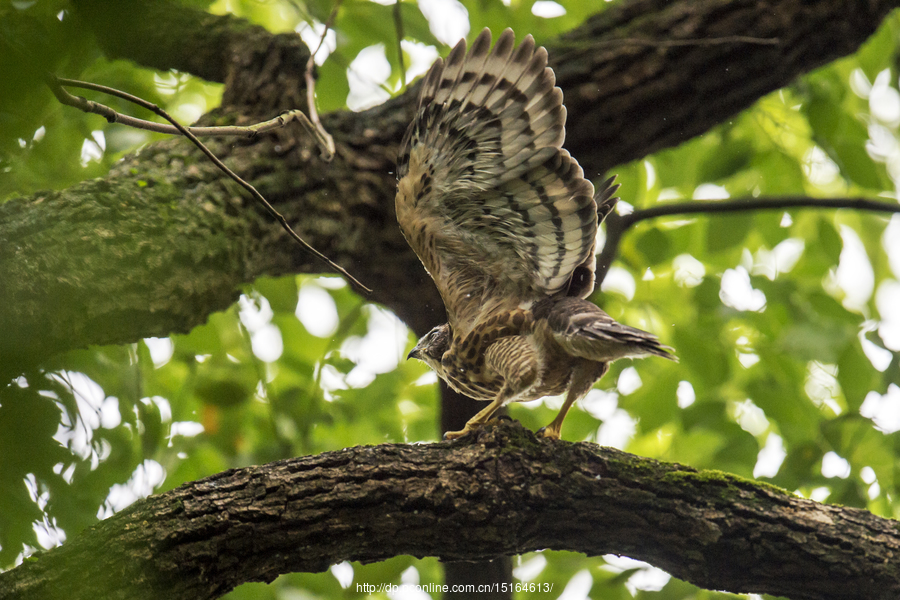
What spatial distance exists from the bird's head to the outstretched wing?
15 centimetres

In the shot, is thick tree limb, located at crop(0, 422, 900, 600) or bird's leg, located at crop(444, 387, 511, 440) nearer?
thick tree limb, located at crop(0, 422, 900, 600)

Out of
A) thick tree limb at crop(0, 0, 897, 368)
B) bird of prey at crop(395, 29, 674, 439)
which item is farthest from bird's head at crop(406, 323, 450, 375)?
thick tree limb at crop(0, 0, 897, 368)

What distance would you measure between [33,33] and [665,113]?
3119mm

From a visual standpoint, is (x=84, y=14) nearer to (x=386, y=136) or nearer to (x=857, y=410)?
(x=386, y=136)

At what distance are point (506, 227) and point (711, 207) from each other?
5.59ft

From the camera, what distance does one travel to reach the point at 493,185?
228 cm

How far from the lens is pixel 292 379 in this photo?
423 centimetres

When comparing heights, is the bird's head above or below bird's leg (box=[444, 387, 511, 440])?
above

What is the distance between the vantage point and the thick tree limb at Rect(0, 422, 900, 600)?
1783 millimetres

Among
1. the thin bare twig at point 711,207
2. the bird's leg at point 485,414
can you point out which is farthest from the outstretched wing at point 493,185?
the thin bare twig at point 711,207

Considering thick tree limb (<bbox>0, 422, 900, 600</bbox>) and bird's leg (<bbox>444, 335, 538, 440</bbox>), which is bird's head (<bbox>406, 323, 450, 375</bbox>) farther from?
thick tree limb (<bbox>0, 422, 900, 600</bbox>)

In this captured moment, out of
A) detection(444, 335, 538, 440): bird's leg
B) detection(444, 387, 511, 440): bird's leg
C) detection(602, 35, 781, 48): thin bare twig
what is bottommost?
detection(444, 387, 511, 440): bird's leg

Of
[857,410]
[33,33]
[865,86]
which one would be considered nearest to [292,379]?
[857,410]

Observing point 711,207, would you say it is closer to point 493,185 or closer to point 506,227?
point 506,227
